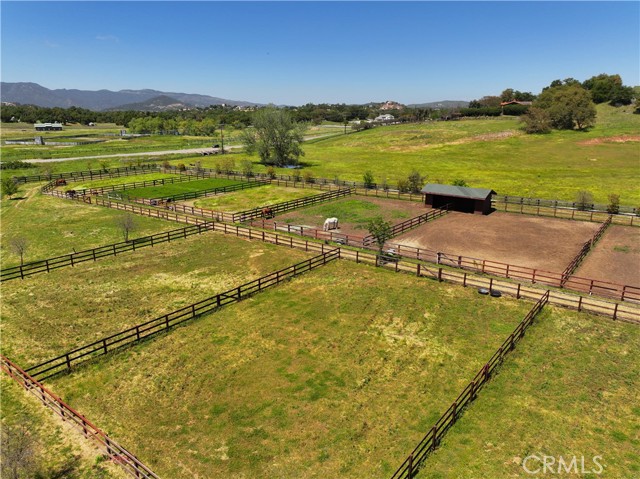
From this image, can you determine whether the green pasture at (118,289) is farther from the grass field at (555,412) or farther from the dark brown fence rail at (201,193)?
the dark brown fence rail at (201,193)

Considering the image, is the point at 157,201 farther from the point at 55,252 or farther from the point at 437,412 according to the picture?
the point at 437,412

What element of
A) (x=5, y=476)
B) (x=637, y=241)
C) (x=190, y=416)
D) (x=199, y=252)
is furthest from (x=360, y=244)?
(x=5, y=476)

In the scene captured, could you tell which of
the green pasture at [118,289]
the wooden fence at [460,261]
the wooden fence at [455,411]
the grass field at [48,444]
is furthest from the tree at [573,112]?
the grass field at [48,444]

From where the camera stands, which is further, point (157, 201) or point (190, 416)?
point (157, 201)

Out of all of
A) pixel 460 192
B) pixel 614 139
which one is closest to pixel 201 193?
pixel 460 192

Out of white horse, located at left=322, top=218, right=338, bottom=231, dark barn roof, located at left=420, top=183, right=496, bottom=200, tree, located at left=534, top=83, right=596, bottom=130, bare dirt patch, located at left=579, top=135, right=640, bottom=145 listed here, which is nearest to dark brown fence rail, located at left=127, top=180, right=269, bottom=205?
white horse, located at left=322, top=218, right=338, bottom=231

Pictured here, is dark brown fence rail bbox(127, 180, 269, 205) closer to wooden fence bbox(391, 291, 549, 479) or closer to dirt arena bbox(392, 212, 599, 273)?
dirt arena bbox(392, 212, 599, 273)

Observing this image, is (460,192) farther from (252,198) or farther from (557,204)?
(252,198)
